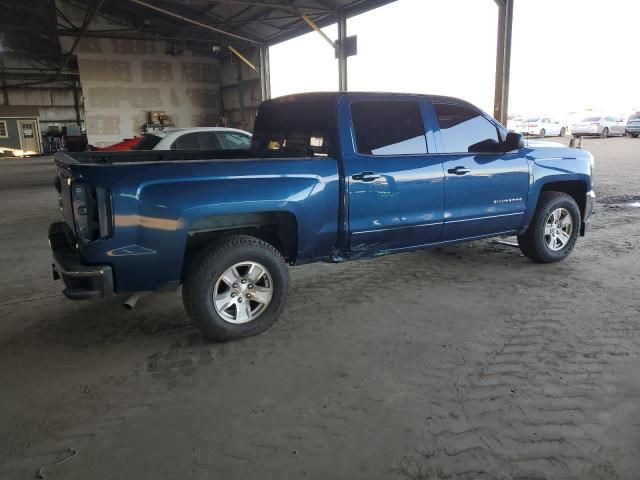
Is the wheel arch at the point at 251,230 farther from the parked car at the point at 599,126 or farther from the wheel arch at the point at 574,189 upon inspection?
the parked car at the point at 599,126

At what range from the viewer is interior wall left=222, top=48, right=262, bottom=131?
22.9m

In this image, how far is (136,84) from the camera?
78.2 ft

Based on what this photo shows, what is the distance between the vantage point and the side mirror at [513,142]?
4.75 meters

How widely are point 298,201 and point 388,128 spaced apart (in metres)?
1.20

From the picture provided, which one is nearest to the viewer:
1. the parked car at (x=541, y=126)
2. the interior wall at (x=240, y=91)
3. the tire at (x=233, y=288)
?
the tire at (x=233, y=288)

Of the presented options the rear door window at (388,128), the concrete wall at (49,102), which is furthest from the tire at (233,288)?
the concrete wall at (49,102)

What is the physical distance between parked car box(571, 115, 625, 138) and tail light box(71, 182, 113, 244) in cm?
3018

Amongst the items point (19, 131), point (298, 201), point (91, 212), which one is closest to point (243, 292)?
point (298, 201)

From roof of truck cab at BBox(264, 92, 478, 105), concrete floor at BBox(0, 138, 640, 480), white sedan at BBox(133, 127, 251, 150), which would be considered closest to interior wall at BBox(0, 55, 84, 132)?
white sedan at BBox(133, 127, 251, 150)

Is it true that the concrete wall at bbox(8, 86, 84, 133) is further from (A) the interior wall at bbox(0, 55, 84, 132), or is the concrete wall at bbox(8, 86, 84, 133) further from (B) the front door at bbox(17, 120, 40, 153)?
(B) the front door at bbox(17, 120, 40, 153)

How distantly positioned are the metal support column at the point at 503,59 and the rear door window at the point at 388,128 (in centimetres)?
760

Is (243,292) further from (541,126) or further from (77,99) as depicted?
(77,99)

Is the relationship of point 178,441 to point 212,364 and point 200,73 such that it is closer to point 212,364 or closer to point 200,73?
point 212,364

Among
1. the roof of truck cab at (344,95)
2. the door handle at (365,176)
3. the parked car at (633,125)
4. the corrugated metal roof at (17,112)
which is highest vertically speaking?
the corrugated metal roof at (17,112)
